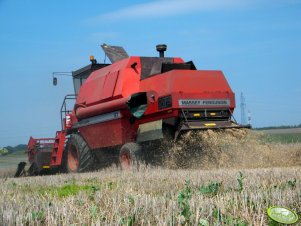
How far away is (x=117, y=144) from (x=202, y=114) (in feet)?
5.93

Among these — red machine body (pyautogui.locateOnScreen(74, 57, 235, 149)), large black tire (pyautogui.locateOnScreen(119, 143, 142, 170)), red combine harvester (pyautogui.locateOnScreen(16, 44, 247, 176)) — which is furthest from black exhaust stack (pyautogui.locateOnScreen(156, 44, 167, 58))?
large black tire (pyautogui.locateOnScreen(119, 143, 142, 170))

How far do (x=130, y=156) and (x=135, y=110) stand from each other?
803 mm

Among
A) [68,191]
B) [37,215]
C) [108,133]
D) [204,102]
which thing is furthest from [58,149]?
[37,215]

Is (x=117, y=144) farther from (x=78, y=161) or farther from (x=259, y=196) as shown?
(x=259, y=196)

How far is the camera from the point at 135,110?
880 centimetres

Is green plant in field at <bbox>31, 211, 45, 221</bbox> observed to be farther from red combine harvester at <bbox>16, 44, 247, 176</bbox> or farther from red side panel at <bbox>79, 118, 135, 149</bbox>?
red side panel at <bbox>79, 118, 135, 149</bbox>

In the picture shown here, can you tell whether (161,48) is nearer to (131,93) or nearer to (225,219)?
(131,93)

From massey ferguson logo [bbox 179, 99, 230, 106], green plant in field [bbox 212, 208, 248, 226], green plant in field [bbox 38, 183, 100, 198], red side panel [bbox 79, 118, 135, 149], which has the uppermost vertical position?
massey ferguson logo [bbox 179, 99, 230, 106]

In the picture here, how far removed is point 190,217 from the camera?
294 cm

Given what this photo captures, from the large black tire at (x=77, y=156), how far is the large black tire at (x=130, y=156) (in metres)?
1.36

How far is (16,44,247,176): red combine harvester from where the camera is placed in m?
8.30

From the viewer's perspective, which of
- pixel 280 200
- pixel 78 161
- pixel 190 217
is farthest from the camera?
pixel 78 161

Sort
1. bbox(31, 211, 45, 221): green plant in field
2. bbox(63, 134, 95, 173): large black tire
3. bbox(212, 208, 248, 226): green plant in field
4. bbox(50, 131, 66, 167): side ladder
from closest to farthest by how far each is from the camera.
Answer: bbox(212, 208, 248, 226): green plant in field
bbox(31, 211, 45, 221): green plant in field
bbox(63, 134, 95, 173): large black tire
bbox(50, 131, 66, 167): side ladder


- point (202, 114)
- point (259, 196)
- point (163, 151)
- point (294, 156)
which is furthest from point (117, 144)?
point (259, 196)
